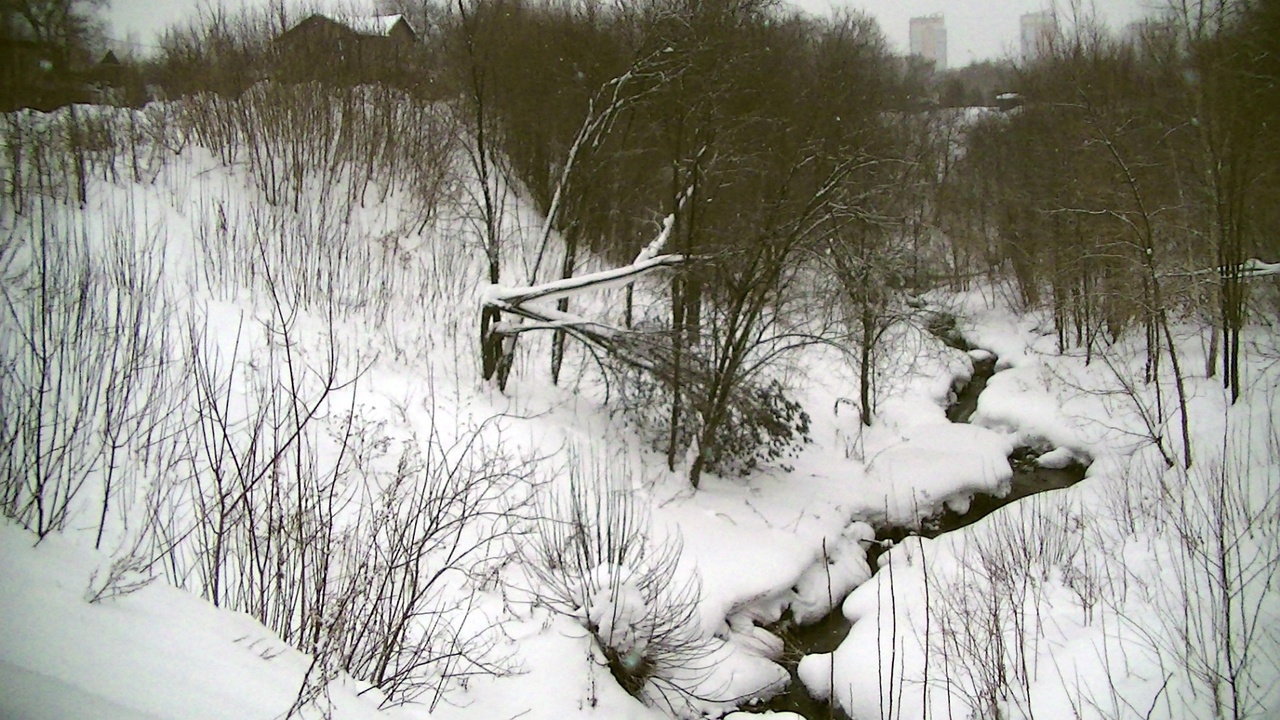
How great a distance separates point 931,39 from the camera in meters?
13.6

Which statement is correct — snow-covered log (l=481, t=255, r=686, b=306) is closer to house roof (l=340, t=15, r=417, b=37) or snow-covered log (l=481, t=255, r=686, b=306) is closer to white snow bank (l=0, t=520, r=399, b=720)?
house roof (l=340, t=15, r=417, b=37)

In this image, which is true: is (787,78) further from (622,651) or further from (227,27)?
(622,651)

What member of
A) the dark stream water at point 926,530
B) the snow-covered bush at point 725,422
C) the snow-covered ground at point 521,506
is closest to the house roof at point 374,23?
the snow-covered ground at point 521,506

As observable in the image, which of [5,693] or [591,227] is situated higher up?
[591,227]

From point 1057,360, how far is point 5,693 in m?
18.3

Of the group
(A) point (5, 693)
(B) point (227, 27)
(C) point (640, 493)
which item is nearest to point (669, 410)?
(C) point (640, 493)

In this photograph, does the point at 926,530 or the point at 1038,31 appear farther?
the point at 1038,31

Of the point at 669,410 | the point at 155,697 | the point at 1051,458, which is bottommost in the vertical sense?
the point at 1051,458

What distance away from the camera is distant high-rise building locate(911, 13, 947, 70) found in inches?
488

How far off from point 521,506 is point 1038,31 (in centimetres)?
1125

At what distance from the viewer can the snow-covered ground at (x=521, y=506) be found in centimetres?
294

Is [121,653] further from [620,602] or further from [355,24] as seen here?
[355,24]

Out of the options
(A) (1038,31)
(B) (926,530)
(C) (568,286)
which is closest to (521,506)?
(C) (568,286)

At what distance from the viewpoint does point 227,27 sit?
30.6ft
